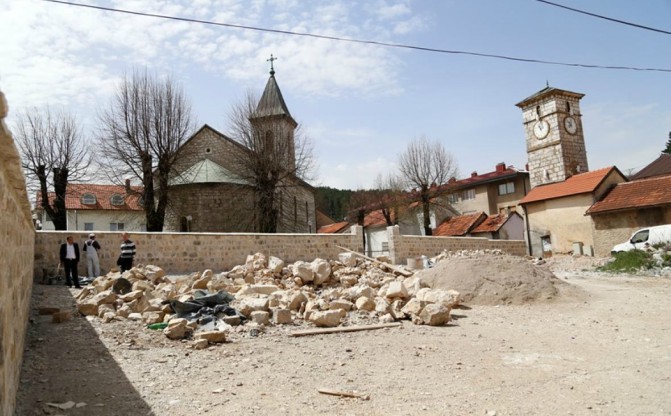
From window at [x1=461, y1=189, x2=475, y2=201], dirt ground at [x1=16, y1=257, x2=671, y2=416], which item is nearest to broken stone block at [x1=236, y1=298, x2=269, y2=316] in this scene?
dirt ground at [x1=16, y1=257, x2=671, y2=416]

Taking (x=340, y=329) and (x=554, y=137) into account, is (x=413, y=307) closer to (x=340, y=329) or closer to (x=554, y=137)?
(x=340, y=329)

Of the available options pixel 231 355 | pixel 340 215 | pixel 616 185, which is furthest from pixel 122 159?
pixel 340 215

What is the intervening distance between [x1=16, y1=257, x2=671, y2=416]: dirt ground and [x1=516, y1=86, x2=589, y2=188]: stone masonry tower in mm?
30976

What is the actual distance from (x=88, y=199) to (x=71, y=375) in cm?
3737

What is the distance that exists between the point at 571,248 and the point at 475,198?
556 inches

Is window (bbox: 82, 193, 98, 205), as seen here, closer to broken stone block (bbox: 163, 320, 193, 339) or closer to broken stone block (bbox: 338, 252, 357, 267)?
broken stone block (bbox: 338, 252, 357, 267)

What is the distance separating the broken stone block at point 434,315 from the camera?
875 centimetres

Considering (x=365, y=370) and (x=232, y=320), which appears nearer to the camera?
(x=365, y=370)

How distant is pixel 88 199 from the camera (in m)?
38.3

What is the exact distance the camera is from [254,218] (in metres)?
27.1

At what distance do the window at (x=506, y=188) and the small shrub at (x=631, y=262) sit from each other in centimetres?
2401

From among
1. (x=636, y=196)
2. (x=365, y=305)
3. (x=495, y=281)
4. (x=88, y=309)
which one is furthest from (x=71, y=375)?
(x=636, y=196)

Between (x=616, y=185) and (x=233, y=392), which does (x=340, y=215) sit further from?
(x=233, y=392)

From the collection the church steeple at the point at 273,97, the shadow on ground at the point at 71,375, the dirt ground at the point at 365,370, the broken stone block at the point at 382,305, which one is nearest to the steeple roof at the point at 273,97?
the church steeple at the point at 273,97
